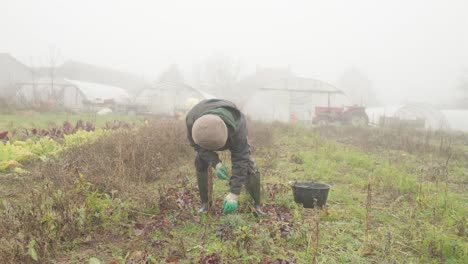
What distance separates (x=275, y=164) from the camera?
→ 275 inches

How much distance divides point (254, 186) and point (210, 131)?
98 centimetres

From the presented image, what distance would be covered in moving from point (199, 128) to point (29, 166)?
158 inches

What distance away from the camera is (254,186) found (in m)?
3.89

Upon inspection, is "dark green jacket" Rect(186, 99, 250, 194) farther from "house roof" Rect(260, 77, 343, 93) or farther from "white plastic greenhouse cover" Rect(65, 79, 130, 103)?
"white plastic greenhouse cover" Rect(65, 79, 130, 103)

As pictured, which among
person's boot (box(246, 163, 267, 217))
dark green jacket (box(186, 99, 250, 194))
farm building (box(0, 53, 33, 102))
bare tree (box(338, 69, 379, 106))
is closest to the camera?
dark green jacket (box(186, 99, 250, 194))

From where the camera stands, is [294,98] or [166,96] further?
[166,96]

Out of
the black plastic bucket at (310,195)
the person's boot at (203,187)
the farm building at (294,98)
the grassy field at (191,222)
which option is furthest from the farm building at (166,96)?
the person's boot at (203,187)

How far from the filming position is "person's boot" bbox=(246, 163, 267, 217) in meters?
3.86

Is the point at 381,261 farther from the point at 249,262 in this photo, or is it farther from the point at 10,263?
the point at 10,263

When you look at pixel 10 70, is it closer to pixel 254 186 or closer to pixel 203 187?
pixel 203 187

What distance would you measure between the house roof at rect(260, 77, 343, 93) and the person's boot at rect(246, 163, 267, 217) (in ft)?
84.8

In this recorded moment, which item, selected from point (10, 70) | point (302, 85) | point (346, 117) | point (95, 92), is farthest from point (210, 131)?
point (10, 70)

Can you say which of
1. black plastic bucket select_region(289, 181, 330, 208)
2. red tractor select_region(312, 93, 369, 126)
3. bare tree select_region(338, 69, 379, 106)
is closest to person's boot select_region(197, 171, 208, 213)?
black plastic bucket select_region(289, 181, 330, 208)

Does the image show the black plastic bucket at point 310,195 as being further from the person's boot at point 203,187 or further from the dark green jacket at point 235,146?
the person's boot at point 203,187
